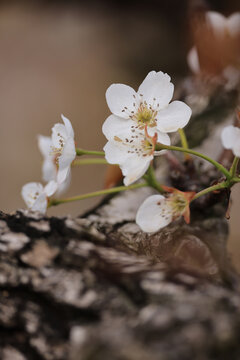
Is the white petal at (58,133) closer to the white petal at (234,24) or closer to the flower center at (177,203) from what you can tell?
the flower center at (177,203)

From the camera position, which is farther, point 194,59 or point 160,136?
point 194,59

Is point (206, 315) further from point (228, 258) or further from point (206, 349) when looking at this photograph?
point (228, 258)

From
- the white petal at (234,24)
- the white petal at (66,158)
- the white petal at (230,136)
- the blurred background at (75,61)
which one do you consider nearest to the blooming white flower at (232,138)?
the white petal at (230,136)

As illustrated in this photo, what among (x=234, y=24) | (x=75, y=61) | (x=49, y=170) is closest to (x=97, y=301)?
(x=49, y=170)

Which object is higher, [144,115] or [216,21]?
[216,21]

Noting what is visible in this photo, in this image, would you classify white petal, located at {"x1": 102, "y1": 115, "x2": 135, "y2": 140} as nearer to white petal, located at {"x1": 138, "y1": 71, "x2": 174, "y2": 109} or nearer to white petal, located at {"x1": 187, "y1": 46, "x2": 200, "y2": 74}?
white petal, located at {"x1": 138, "y1": 71, "x2": 174, "y2": 109}

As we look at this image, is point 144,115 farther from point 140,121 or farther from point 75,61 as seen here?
point 75,61

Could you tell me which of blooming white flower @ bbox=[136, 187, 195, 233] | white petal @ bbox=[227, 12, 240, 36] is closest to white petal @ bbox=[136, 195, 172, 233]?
blooming white flower @ bbox=[136, 187, 195, 233]
